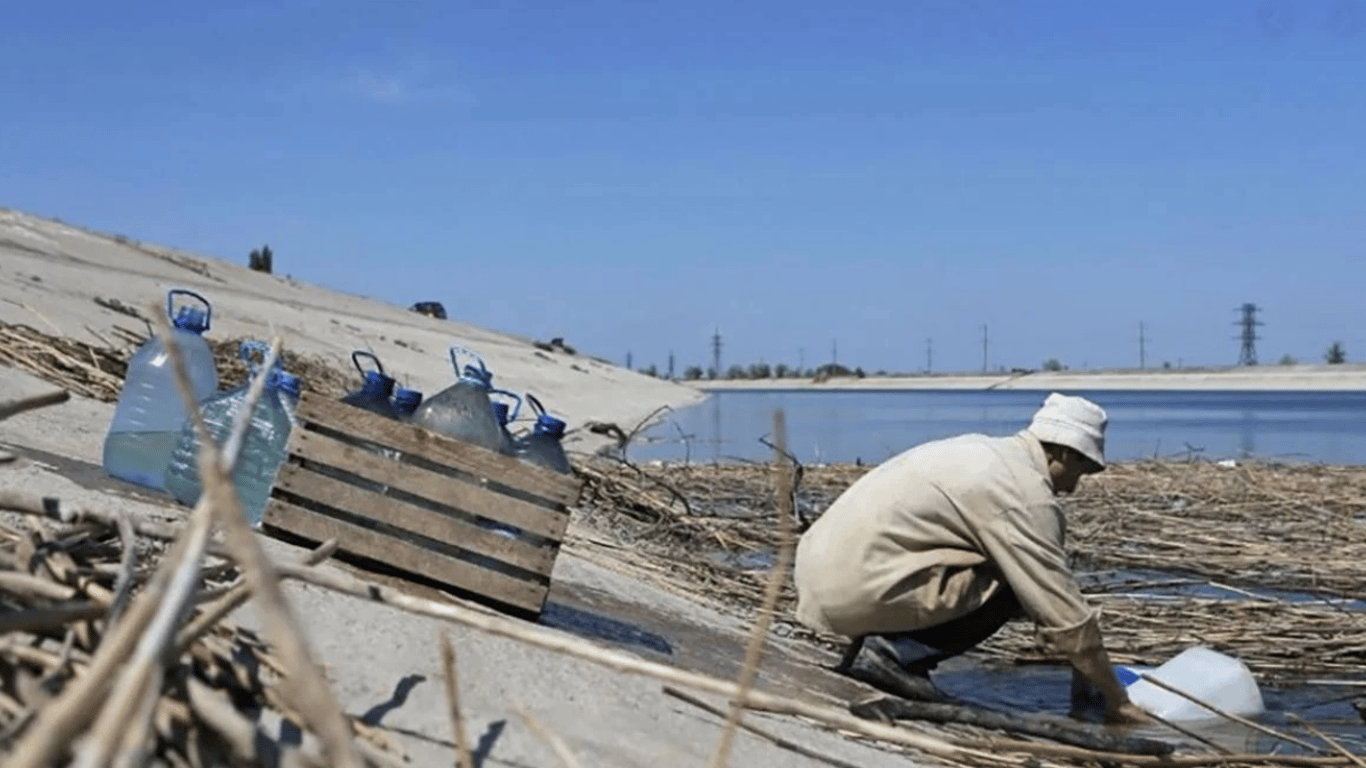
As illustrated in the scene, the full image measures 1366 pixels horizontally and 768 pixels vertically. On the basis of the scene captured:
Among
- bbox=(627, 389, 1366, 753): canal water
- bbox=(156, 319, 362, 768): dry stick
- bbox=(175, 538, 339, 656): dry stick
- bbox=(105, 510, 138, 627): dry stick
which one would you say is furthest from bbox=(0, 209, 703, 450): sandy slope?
bbox=(156, 319, 362, 768): dry stick

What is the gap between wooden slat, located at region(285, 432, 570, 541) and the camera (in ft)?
15.3

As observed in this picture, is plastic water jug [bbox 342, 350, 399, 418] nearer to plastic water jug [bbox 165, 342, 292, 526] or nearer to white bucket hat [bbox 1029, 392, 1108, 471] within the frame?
plastic water jug [bbox 165, 342, 292, 526]

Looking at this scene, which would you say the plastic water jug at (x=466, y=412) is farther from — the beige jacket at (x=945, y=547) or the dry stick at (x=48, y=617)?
the dry stick at (x=48, y=617)

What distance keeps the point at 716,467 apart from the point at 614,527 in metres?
6.04

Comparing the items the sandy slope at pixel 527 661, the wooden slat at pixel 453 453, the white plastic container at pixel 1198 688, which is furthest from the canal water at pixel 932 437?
the wooden slat at pixel 453 453

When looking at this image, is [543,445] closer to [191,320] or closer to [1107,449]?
[191,320]

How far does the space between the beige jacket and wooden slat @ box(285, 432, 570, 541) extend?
1.33 metres

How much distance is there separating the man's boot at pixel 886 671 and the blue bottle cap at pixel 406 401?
6.03ft

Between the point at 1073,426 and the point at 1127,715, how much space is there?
0.98m

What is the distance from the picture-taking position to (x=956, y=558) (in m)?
5.41

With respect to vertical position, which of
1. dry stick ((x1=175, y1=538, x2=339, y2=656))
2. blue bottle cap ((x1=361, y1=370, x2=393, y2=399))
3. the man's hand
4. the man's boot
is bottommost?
the man's hand

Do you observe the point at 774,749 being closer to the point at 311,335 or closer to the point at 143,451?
the point at 143,451

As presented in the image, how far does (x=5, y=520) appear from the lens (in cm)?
394

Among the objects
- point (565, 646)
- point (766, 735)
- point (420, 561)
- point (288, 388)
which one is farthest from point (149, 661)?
point (288, 388)
